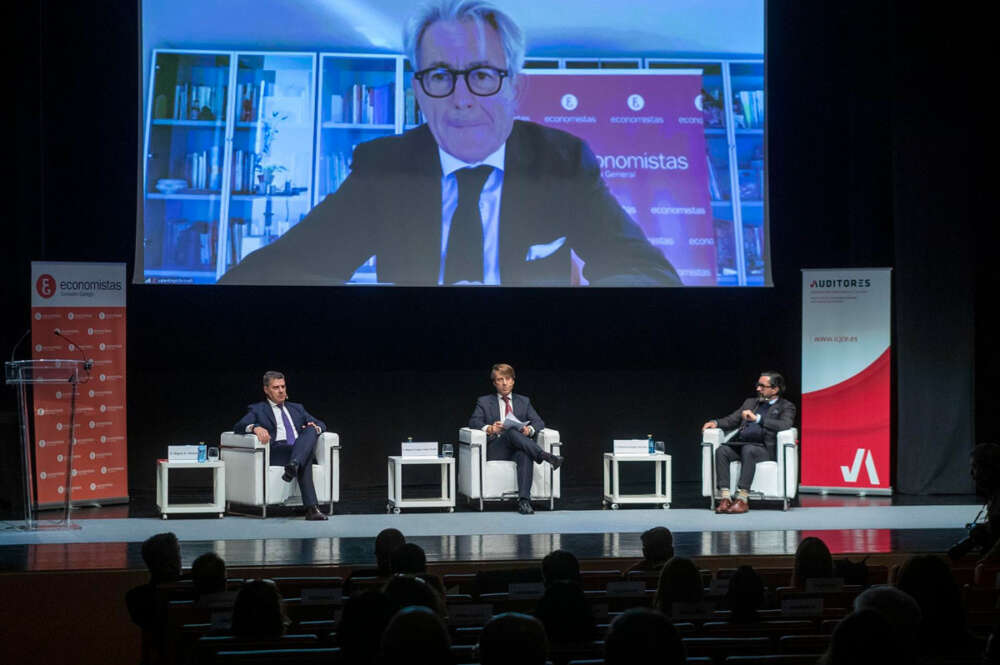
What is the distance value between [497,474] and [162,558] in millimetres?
4367

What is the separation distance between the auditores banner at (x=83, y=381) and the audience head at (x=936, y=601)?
632 cm

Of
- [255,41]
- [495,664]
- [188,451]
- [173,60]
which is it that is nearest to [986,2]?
[255,41]

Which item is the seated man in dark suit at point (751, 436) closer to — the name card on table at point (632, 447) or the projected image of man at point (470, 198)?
the name card on table at point (632, 447)

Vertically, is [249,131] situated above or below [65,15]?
below

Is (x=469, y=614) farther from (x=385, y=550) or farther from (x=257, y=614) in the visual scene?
(x=385, y=550)

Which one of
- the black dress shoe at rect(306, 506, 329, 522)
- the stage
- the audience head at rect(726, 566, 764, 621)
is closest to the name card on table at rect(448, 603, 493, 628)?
the audience head at rect(726, 566, 764, 621)

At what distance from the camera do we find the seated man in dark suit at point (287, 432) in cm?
777

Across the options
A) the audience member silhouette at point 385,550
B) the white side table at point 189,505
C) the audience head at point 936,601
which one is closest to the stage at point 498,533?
the white side table at point 189,505

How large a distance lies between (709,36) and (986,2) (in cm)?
217

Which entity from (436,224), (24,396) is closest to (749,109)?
(436,224)

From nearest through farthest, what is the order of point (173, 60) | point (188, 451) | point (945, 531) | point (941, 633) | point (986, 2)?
point (941, 633) → point (945, 531) → point (188, 451) → point (173, 60) → point (986, 2)

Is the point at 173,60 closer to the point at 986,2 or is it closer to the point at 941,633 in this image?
the point at 986,2

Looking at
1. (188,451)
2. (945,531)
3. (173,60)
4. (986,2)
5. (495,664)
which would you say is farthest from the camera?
(986,2)

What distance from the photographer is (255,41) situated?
8.53 metres
